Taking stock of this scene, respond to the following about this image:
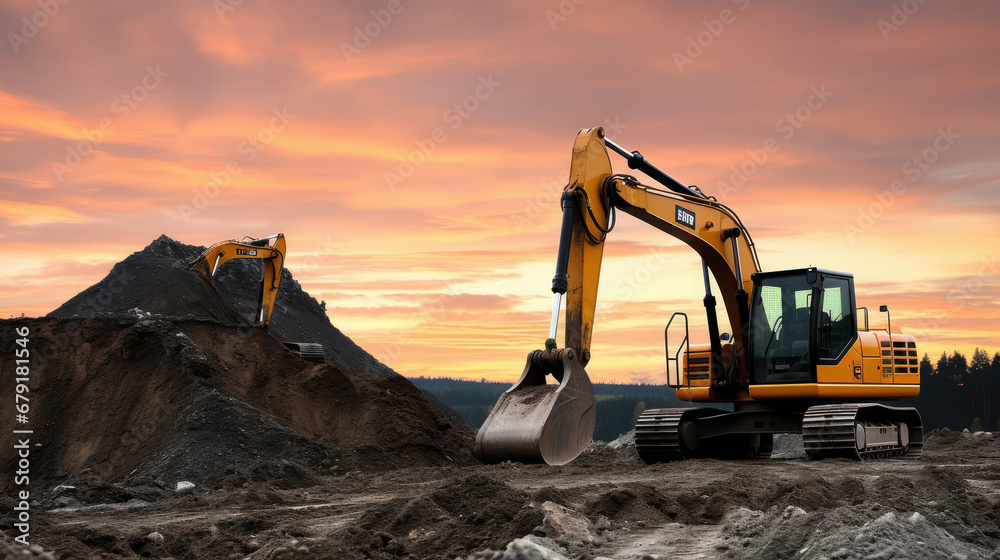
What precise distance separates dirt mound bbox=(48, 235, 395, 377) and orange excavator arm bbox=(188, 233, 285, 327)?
3707 millimetres

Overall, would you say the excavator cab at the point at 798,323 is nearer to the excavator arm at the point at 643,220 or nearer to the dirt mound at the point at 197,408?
the excavator arm at the point at 643,220

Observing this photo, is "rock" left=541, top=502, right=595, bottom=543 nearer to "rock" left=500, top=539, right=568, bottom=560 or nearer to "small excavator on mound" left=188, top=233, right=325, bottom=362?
"rock" left=500, top=539, right=568, bottom=560

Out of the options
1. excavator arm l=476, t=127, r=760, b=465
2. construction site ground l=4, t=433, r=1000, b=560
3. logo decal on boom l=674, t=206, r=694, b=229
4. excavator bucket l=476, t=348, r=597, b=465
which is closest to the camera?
construction site ground l=4, t=433, r=1000, b=560

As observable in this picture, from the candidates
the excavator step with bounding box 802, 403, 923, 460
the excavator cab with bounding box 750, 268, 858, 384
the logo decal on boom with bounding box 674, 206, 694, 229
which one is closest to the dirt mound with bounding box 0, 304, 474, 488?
the logo decal on boom with bounding box 674, 206, 694, 229

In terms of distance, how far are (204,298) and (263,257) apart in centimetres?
728

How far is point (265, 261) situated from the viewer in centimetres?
2314

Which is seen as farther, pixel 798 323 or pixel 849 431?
pixel 798 323

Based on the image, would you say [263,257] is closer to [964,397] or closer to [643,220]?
[643,220]

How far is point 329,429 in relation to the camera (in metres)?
18.0

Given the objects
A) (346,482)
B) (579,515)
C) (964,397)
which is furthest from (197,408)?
(964,397)

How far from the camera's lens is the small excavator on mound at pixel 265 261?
72.4 ft

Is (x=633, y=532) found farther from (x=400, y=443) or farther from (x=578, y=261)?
(x=400, y=443)

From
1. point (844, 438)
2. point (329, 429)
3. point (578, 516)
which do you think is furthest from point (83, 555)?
point (329, 429)

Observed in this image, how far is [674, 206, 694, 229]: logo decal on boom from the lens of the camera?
43.0 feet
